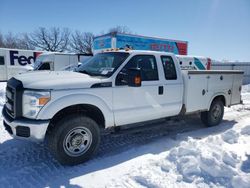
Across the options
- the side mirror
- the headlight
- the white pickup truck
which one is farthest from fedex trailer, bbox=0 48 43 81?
the side mirror

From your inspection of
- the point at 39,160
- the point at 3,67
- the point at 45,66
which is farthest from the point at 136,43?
the point at 3,67

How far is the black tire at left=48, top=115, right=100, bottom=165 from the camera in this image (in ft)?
11.1

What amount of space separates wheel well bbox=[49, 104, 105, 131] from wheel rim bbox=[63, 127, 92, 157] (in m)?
0.32

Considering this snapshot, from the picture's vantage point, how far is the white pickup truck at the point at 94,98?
10.6 feet

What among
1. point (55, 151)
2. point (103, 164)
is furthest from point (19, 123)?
point (103, 164)

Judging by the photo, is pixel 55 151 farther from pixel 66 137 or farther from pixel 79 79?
pixel 79 79

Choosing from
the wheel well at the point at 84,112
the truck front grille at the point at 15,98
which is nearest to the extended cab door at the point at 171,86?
the wheel well at the point at 84,112

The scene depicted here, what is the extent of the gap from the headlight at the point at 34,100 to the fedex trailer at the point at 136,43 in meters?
7.89

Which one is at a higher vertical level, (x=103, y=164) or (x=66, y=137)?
(x=66, y=137)

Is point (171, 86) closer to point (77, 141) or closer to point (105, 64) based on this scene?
point (105, 64)

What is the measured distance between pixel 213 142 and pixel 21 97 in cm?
382

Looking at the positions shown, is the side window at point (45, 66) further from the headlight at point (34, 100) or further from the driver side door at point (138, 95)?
the headlight at point (34, 100)

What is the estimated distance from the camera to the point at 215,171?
A: 10.4 feet

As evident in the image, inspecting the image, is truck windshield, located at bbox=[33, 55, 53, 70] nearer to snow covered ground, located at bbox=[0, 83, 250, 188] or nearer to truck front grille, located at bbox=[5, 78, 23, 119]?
snow covered ground, located at bbox=[0, 83, 250, 188]
